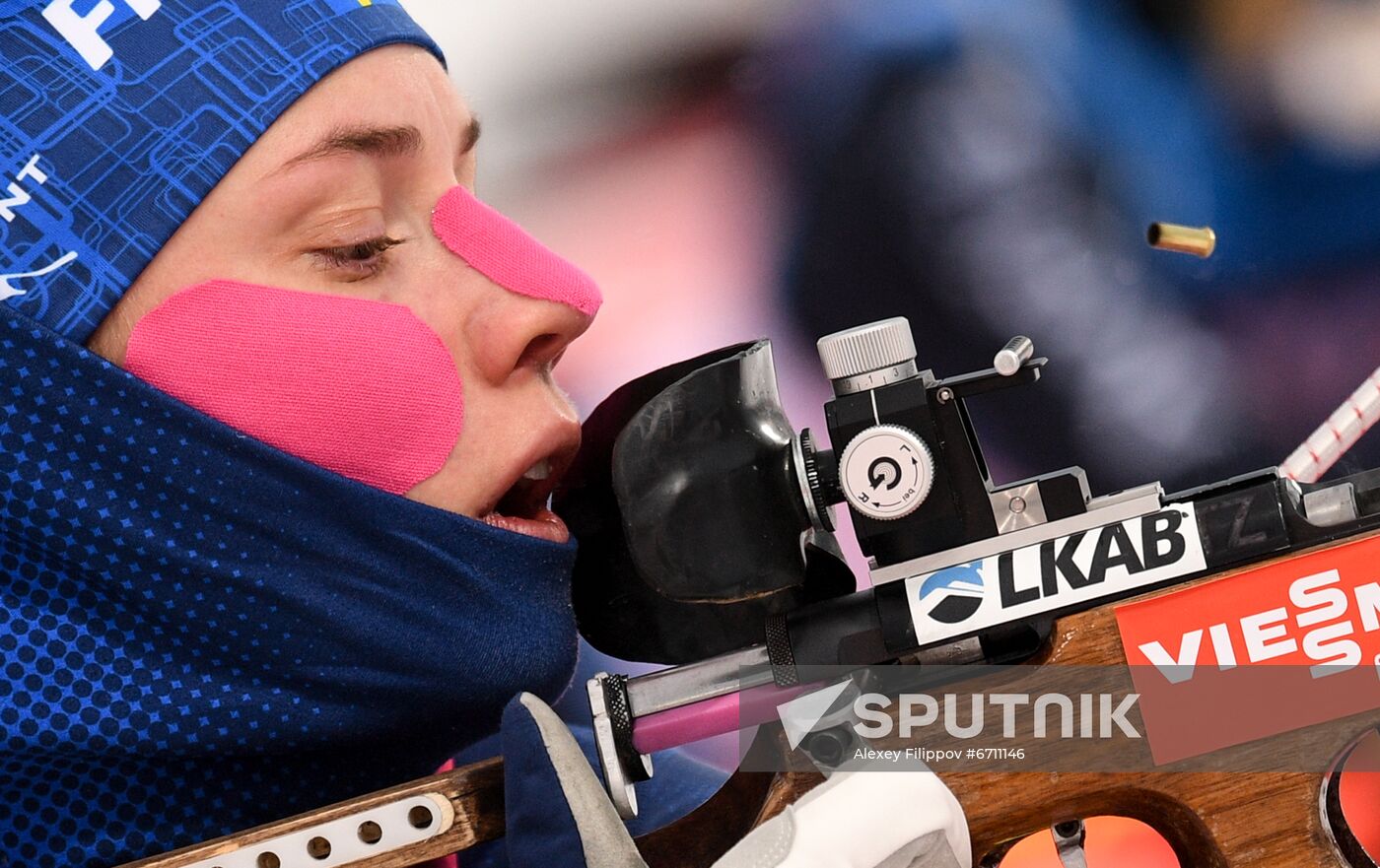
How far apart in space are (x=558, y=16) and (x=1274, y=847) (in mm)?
1013

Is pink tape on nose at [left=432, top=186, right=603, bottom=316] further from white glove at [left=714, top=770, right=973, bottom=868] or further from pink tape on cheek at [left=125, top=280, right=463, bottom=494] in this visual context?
white glove at [left=714, top=770, right=973, bottom=868]

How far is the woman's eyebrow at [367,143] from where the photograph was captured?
2.85 ft

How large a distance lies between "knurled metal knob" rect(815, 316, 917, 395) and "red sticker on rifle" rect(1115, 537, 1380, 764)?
0.19 m

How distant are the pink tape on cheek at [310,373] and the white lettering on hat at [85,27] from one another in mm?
166

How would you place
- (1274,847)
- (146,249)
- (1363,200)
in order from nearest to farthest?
(1274,847) → (146,249) → (1363,200)

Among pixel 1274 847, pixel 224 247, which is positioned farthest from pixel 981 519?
pixel 224 247

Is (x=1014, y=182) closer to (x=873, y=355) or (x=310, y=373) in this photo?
(x=873, y=355)

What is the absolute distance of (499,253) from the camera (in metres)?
0.93

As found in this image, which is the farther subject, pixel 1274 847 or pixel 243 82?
pixel 243 82

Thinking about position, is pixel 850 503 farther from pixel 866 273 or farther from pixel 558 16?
pixel 558 16

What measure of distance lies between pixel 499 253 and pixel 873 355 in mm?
307

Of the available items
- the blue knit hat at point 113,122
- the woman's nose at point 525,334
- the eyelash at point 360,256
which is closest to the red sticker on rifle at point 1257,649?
the woman's nose at point 525,334

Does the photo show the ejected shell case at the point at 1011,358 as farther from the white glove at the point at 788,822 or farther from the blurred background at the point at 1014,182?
the blurred background at the point at 1014,182

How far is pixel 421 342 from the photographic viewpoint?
870 millimetres
